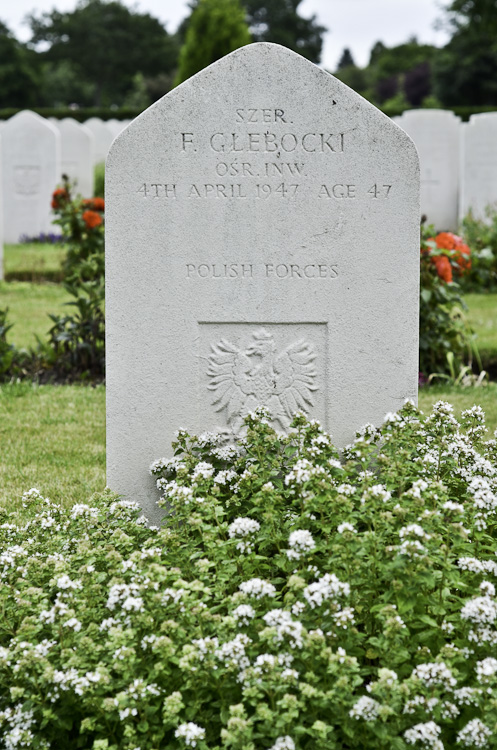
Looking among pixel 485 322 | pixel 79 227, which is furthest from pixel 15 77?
pixel 485 322

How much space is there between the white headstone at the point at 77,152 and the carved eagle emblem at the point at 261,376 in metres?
14.5

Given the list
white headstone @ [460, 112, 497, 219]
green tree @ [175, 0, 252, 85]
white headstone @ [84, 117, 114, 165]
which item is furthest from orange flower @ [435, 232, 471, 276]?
green tree @ [175, 0, 252, 85]

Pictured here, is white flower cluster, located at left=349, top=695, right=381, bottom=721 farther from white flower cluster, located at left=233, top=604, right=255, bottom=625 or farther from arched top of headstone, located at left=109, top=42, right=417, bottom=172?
arched top of headstone, located at left=109, top=42, right=417, bottom=172

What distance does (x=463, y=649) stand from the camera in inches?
82.9

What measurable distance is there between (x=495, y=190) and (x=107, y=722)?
12.7 meters

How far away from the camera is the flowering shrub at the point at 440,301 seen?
573cm

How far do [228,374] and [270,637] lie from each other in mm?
1475

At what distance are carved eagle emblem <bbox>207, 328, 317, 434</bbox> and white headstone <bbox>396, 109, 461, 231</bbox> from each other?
12.0 meters

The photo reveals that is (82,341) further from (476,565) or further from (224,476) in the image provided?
(476,565)

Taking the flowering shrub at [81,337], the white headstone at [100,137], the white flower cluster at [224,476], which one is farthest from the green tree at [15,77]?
the white flower cluster at [224,476]

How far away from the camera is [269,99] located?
10.5 ft

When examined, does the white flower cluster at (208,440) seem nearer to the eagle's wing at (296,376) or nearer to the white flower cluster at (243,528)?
the eagle's wing at (296,376)

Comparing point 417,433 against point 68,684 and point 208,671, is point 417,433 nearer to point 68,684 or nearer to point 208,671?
point 208,671

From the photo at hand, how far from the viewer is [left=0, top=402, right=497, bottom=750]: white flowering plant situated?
6.47ft
